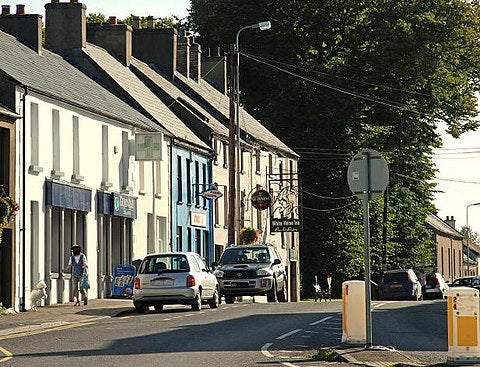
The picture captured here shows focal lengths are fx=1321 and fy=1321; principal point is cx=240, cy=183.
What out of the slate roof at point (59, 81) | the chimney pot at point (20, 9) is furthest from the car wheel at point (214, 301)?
the chimney pot at point (20, 9)

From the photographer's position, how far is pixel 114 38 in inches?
2379

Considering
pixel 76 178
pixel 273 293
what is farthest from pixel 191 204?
pixel 273 293

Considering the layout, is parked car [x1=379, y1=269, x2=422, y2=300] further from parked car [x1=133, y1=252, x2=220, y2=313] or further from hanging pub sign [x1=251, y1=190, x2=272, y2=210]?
parked car [x1=133, y1=252, x2=220, y2=313]

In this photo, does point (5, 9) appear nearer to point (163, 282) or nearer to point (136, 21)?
point (163, 282)

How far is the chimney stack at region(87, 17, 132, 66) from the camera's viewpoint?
60.0 meters

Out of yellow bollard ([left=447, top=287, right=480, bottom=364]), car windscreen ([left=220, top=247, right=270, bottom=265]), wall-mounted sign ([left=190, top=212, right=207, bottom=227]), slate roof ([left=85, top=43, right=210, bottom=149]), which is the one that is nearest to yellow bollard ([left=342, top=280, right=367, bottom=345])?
yellow bollard ([left=447, top=287, right=480, bottom=364])

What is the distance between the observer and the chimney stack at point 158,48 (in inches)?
2630

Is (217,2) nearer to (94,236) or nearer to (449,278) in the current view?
(94,236)

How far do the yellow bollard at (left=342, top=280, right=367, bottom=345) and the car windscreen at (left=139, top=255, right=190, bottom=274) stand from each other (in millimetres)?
14143

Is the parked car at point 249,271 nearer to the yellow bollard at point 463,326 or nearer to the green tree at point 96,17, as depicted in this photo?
the yellow bollard at point 463,326

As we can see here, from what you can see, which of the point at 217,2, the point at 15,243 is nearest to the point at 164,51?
the point at 217,2

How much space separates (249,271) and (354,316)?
66.6 feet

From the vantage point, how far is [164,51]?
6719 cm

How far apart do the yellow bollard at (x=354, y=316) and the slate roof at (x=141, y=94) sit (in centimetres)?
3332
